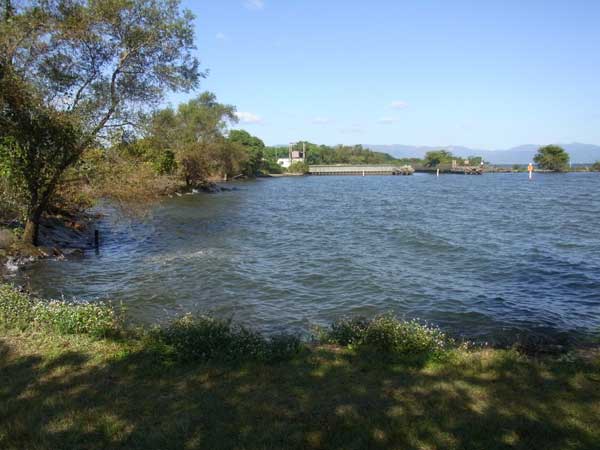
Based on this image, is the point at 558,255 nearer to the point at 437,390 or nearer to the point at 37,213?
the point at 437,390

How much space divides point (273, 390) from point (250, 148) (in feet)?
403

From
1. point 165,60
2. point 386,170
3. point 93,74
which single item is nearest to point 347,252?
point 165,60

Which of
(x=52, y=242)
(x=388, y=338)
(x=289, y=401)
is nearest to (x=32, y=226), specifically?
(x=52, y=242)

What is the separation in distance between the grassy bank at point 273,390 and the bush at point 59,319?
3 cm

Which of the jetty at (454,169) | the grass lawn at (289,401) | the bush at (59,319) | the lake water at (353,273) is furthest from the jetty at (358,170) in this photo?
the grass lawn at (289,401)

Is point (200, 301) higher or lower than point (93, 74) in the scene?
lower

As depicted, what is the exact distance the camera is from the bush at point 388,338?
8195mm

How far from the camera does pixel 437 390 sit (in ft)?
20.9

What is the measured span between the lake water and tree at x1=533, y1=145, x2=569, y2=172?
423ft

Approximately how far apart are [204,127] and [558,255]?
72082 millimetres

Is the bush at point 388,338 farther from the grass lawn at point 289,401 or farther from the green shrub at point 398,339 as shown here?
the grass lawn at point 289,401

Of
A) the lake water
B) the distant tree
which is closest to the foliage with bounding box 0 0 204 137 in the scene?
the lake water

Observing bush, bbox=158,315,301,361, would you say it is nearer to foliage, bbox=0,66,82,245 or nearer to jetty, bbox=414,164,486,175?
foliage, bbox=0,66,82,245

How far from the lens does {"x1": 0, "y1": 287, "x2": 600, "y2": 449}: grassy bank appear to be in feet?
16.6
